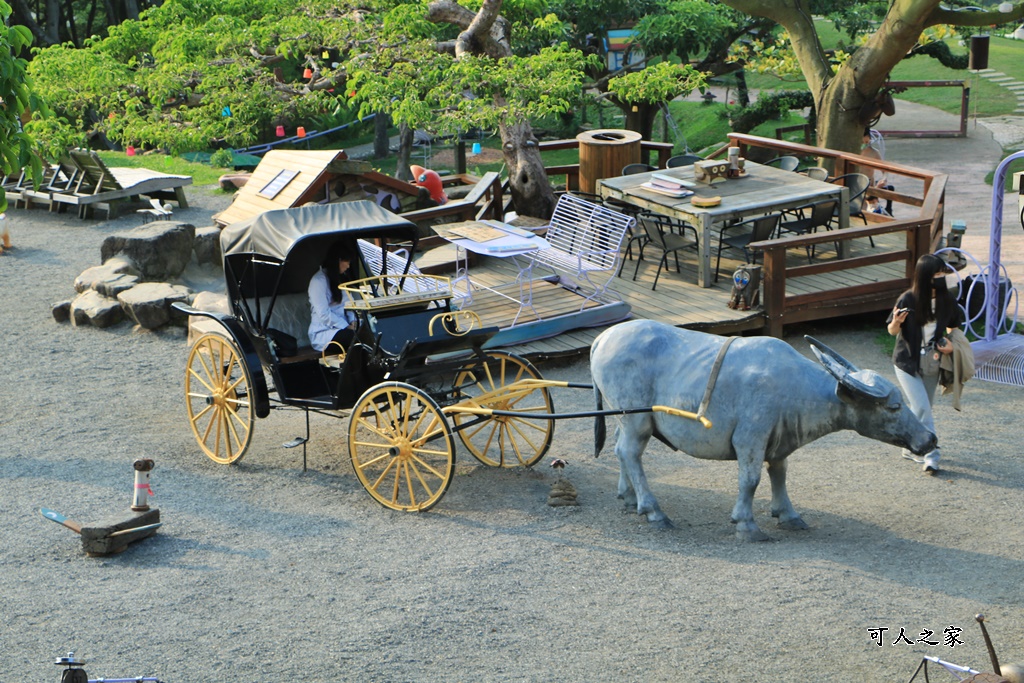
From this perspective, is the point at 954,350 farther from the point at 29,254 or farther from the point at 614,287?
the point at 29,254

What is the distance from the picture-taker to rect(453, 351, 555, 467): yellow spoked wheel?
8.68m

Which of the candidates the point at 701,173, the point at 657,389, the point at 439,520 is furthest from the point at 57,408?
the point at 701,173

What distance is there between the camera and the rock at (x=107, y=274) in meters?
14.4

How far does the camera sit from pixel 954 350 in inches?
345

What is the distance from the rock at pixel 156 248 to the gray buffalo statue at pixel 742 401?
348 inches

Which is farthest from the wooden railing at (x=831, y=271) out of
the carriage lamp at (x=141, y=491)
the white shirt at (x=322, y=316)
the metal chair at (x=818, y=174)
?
the carriage lamp at (x=141, y=491)

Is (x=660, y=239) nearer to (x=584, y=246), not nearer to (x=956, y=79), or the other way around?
(x=584, y=246)

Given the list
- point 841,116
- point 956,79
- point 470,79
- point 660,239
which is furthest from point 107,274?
point 956,79

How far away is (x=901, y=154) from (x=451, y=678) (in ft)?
71.2

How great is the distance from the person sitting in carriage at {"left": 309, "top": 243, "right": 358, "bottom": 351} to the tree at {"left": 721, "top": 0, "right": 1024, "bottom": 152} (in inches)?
372

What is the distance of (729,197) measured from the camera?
42.8 ft

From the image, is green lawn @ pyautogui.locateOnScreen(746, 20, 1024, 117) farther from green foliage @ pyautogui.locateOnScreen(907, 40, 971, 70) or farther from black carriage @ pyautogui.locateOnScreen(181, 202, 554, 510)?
black carriage @ pyautogui.locateOnScreen(181, 202, 554, 510)

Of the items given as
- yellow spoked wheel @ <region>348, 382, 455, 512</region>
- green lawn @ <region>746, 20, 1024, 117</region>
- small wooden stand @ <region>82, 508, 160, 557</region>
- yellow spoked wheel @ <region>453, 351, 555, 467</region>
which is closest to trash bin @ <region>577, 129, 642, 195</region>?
yellow spoked wheel @ <region>453, 351, 555, 467</region>

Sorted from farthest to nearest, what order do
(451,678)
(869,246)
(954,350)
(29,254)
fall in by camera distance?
(29,254)
(869,246)
(954,350)
(451,678)
